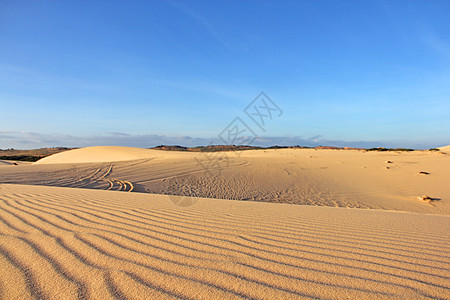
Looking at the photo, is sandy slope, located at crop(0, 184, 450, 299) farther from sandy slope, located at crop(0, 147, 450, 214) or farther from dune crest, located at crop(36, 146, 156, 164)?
dune crest, located at crop(36, 146, 156, 164)

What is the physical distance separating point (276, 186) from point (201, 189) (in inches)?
104

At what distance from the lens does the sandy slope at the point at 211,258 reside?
156 centimetres

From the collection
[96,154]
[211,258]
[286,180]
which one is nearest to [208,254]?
[211,258]

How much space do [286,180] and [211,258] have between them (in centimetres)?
807

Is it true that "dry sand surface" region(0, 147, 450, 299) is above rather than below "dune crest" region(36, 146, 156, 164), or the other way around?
below

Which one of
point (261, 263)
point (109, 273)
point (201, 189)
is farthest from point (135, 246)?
point (201, 189)

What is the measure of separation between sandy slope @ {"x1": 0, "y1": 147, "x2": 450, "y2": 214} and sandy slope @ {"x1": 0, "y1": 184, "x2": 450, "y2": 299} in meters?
4.46

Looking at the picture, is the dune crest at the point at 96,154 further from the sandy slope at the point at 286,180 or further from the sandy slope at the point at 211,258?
the sandy slope at the point at 211,258

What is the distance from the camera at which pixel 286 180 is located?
9703mm

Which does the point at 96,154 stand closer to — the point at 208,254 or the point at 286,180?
the point at 286,180

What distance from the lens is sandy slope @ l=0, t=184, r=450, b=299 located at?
1.56 metres

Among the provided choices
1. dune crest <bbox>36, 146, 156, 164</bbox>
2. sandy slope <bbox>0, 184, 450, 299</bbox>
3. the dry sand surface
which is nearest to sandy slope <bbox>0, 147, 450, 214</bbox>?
the dry sand surface

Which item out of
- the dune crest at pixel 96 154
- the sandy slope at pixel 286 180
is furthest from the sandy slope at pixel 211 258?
the dune crest at pixel 96 154

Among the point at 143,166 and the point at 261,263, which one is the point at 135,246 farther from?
the point at 143,166
